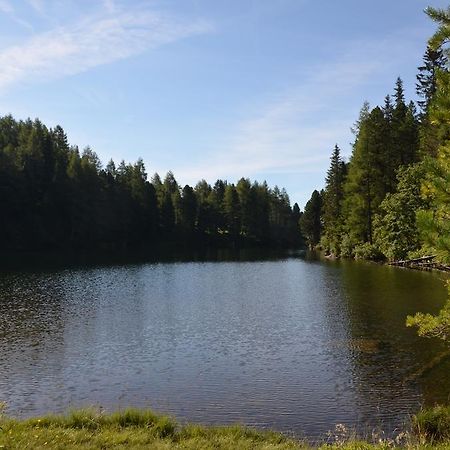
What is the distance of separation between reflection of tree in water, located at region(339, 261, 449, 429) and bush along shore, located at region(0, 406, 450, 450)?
250 centimetres

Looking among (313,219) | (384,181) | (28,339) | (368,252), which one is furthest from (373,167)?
(28,339)

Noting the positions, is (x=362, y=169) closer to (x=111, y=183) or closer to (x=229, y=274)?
(x=229, y=274)

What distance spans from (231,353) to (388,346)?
7.73 m

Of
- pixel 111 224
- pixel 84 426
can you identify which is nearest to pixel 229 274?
pixel 84 426

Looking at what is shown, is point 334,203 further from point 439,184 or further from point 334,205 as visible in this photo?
point 439,184

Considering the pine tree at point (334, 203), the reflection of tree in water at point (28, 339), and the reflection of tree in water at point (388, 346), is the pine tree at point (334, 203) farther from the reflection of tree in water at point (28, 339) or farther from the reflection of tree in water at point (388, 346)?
the reflection of tree in water at point (28, 339)

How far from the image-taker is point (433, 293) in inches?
1506

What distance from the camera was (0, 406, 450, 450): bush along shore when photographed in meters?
11.1

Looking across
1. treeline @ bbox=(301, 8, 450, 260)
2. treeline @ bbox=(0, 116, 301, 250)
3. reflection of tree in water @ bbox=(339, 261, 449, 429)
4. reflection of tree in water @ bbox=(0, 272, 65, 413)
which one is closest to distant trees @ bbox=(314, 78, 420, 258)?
treeline @ bbox=(301, 8, 450, 260)

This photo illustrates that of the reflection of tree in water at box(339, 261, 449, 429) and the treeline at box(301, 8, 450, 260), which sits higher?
the treeline at box(301, 8, 450, 260)

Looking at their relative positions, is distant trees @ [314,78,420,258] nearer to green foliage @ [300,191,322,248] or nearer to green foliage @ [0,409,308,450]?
green foliage @ [300,191,322,248]

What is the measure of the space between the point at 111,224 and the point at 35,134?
2875 centimetres

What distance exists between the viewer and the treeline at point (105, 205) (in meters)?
110

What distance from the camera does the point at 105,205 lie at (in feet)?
424
